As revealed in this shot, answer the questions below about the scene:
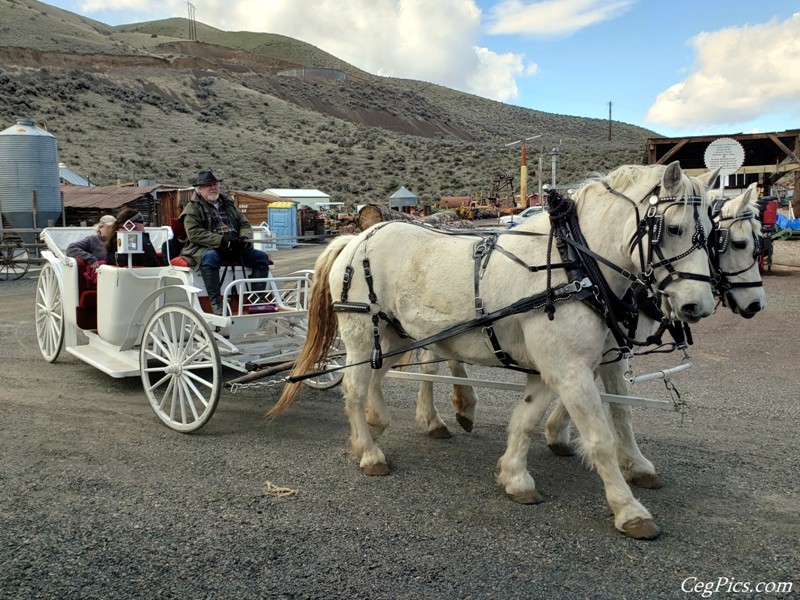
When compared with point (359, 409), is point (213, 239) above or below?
above

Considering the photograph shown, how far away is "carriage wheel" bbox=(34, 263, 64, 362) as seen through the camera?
24.9 ft

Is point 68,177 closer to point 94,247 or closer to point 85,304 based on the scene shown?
point 94,247

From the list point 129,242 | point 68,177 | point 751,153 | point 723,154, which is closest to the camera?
point 129,242

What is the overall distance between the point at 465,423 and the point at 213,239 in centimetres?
280

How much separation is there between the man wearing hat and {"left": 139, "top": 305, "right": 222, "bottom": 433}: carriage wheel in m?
0.55

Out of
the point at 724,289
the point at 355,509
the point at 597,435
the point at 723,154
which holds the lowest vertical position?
the point at 355,509

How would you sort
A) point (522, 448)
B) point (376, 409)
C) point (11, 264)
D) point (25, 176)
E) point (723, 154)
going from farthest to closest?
1. point (25, 176)
2. point (11, 264)
3. point (723, 154)
4. point (376, 409)
5. point (522, 448)

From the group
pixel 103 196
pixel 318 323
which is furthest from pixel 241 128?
pixel 318 323

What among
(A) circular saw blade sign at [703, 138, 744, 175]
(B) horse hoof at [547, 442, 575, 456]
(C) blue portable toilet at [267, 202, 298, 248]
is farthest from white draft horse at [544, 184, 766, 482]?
(C) blue portable toilet at [267, 202, 298, 248]

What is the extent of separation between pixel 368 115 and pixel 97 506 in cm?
8733

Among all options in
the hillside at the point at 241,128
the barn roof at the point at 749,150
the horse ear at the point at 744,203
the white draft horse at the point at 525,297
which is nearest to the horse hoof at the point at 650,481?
the white draft horse at the point at 525,297

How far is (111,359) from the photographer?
661cm

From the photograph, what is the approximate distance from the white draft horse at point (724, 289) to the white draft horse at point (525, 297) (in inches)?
21.7

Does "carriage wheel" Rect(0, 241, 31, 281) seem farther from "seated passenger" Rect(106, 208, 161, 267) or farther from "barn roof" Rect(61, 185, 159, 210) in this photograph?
"seated passenger" Rect(106, 208, 161, 267)
